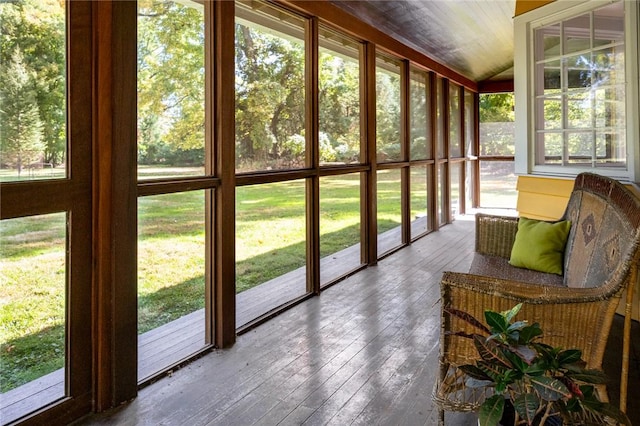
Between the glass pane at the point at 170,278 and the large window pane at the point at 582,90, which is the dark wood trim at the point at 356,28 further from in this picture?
the glass pane at the point at 170,278

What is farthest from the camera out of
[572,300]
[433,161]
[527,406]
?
[433,161]

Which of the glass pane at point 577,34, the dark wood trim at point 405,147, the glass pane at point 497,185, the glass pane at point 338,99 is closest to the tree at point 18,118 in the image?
the glass pane at point 338,99

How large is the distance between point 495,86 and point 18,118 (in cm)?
936

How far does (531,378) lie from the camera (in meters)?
1.23

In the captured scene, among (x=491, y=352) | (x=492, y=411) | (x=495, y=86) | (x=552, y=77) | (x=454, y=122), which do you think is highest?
(x=495, y=86)

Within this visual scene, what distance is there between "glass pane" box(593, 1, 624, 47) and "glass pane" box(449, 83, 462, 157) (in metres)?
4.51

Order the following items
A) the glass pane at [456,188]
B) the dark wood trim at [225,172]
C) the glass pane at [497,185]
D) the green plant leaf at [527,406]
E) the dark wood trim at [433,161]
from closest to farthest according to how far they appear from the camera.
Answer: the green plant leaf at [527,406] → the dark wood trim at [225,172] → the dark wood trim at [433,161] → the glass pane at [456,188] → the glass pane at [497,185]

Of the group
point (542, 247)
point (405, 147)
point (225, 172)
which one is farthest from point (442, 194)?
point (225, 172)

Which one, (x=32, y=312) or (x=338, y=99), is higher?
(x=338, y=99)

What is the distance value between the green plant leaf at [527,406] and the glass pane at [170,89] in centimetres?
198

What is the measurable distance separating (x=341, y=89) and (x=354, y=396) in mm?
3215

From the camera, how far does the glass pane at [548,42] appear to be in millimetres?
4027

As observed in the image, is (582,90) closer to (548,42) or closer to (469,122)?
(548,42)

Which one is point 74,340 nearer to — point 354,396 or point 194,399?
point 194,399
